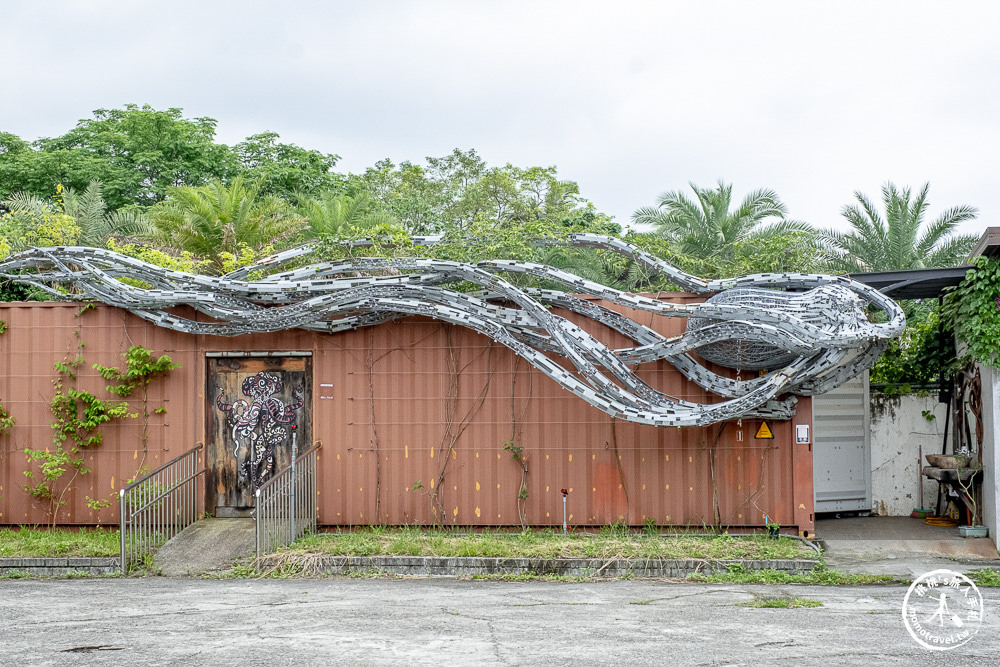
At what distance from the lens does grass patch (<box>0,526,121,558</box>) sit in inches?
399

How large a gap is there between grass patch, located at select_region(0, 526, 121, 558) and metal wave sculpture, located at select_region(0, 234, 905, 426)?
2.62m

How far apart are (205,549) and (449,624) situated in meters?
4.05

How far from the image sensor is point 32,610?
318 inches

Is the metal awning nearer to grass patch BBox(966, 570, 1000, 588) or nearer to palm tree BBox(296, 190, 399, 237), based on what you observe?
grass patch BBox(966, 570, 1000, 588)

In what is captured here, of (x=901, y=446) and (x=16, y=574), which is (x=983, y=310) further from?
(x=16, y=574)

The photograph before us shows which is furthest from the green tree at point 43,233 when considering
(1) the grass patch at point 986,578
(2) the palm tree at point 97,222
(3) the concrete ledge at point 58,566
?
(1) the grass patch at point 986,578

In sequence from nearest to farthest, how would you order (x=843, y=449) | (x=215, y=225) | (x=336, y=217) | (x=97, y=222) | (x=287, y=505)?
(x=287, y=505) < (x=843, y=449) < (x=215, y=225) < (x=336, y=217) < (x=97, y=222)

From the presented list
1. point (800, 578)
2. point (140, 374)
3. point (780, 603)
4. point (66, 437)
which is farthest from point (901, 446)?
point (66, 437)

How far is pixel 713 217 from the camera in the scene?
72.6 feet

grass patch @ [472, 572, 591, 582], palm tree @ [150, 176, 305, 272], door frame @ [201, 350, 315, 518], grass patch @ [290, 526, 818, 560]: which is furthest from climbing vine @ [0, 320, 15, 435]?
palm tree @ [150, 176, 305, 272]

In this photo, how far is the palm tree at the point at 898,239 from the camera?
69.1 ft

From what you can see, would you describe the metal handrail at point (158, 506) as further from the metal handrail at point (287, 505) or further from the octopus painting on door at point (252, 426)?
the metal handrail at point (287, 505)

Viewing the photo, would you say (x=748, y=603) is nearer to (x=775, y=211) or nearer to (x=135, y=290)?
(x=135, y=290)

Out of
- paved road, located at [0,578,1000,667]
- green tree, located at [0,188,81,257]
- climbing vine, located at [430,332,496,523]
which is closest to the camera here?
paved road, located at [0,578,1000,667]
